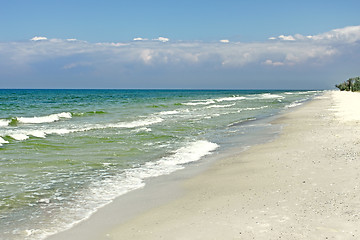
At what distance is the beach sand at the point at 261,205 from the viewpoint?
224 inches

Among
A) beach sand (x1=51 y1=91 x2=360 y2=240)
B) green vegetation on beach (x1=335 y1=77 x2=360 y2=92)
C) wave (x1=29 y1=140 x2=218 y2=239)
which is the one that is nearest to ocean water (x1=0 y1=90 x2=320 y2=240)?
wave (x1=29 y1=140 x2=218 y2=239)

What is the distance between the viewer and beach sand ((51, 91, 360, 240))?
5680 millimetres

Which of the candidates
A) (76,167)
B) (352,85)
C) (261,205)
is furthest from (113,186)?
(352,85)

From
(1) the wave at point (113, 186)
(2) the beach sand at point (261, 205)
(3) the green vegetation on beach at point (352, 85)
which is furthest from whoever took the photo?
(3) the green vegetation on beach at point (352, 85)

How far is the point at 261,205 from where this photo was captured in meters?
6.89

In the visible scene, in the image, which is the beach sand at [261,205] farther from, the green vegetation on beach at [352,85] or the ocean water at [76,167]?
the green vegetation on beach at [352,85]

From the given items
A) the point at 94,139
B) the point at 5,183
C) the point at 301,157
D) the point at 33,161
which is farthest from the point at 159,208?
the point at 94,139

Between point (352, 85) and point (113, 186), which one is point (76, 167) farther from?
point (352, 85)

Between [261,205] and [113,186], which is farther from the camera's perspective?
[113,186]

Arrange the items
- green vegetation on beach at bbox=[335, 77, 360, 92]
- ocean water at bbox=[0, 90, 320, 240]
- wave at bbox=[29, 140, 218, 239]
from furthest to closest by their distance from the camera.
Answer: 1. green vegetation on beach at bbox=[335, 77, 360, 92]
2. ocean water at bbox=[0, 90, 320, 240]
3. wave at bbox=[29, 140, 218, 239]

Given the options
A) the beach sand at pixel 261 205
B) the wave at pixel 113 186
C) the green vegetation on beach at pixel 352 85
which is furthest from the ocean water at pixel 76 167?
the green vegetation on beach at pixel 352 85

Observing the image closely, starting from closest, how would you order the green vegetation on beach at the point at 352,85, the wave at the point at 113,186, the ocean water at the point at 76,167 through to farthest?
the wave at the point at 113,186
the ocean water at the point at 76,167
the green vegetation on beach at the point at 352,85

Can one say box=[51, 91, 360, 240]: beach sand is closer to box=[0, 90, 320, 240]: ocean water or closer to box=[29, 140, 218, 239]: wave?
box=[29, 140, 218, 239]: wave

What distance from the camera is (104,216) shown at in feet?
22.8
